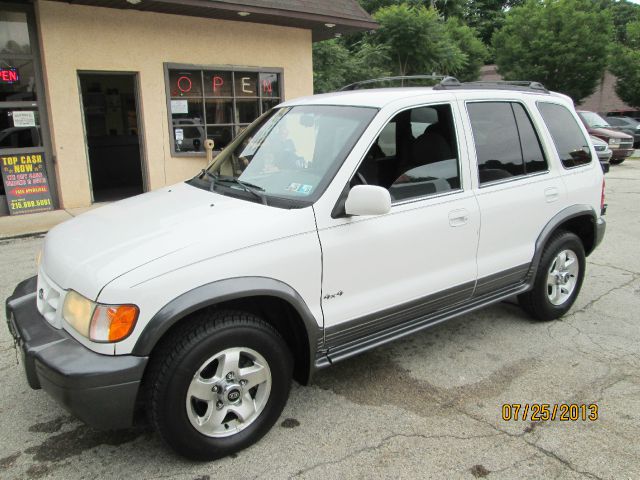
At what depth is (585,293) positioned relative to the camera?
5.24m

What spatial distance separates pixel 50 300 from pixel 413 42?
752 inches

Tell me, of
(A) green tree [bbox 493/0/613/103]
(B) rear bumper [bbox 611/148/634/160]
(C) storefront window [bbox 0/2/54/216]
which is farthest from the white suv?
(A) green tree [bbox 493/0/613/103]

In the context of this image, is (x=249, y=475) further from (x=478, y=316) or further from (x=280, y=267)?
(x=478, y=316)

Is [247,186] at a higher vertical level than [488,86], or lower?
lower

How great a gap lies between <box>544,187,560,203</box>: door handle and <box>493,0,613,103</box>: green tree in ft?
88.5

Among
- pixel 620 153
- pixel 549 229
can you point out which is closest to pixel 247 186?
pixel 549 229

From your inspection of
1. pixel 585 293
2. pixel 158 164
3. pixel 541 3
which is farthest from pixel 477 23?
pixel 585 293

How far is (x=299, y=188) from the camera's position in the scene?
3.10 metres

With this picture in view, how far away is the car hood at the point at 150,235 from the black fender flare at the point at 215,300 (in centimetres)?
18

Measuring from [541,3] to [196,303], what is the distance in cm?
3415

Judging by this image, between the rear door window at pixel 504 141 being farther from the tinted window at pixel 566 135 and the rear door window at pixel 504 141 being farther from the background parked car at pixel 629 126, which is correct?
the background parked car at pixel 629 126

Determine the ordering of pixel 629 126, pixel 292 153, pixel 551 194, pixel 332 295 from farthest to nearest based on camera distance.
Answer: pixel 629 126 → pixel 551 194 → pixel 292 153 → pixel 332 295

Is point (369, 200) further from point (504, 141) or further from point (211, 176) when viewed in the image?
point (504, 141)
